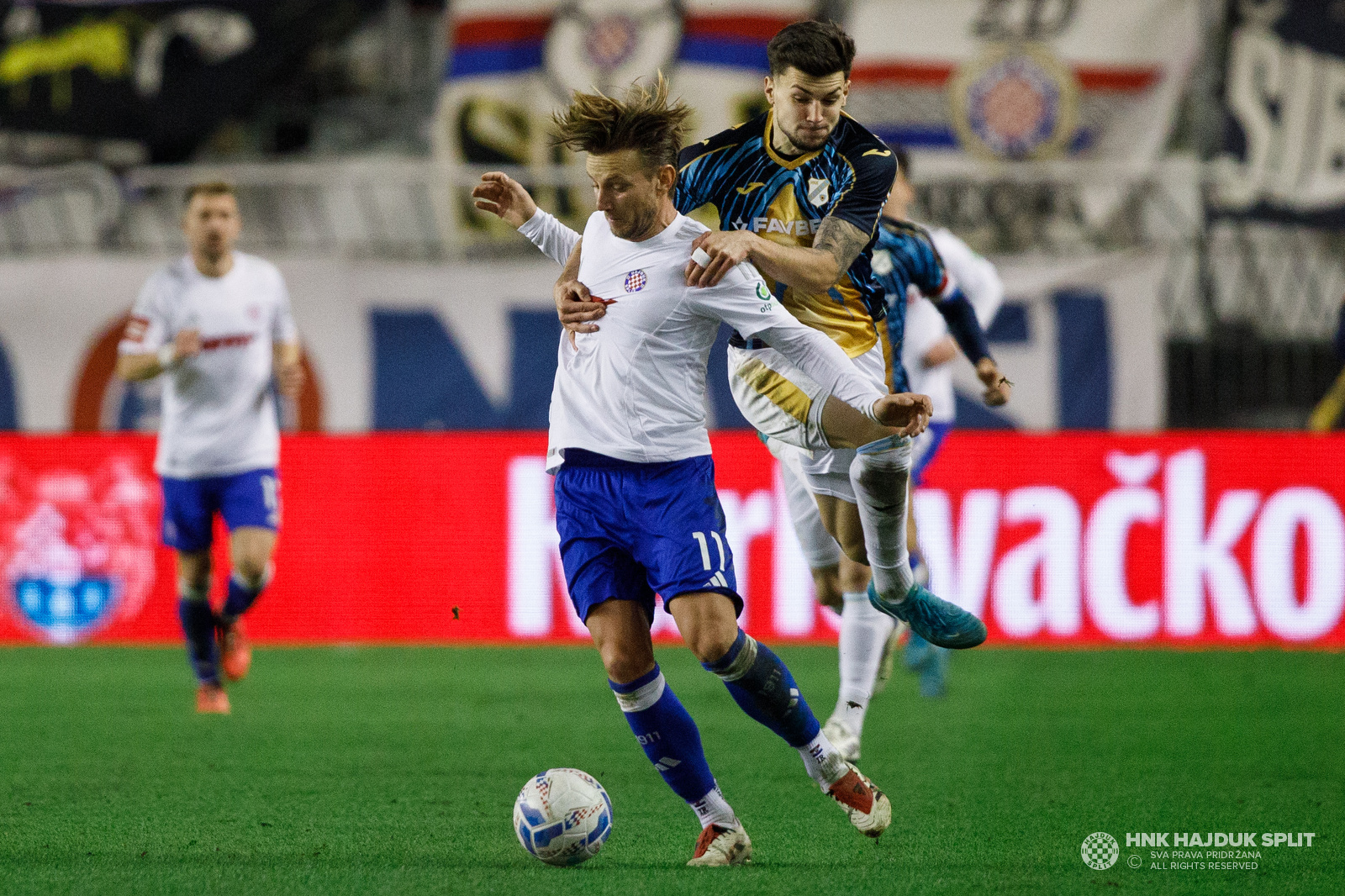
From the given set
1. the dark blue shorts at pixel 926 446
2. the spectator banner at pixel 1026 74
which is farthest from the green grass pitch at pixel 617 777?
the spectator banner at pixel 1026 74

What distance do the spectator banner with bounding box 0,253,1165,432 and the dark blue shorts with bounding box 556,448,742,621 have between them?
7356mm

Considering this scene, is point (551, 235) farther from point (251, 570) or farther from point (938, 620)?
point (251, 570)

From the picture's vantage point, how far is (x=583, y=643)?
36.5ft

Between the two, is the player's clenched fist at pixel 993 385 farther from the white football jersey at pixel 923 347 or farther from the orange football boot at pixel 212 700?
the orange football boot at pixel 212 700

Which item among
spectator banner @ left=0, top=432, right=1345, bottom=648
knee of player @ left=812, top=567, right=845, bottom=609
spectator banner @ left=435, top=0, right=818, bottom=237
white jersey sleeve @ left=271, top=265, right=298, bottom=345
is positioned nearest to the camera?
knee of player @ left=812, top=567, right=845, bottom=609

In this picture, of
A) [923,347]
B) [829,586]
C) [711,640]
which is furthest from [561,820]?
[923,347]

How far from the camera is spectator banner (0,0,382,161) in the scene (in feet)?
49.2

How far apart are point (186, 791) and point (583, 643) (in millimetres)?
5264

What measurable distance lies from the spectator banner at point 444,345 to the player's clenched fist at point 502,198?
7.03m

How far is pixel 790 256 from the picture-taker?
4852 mm

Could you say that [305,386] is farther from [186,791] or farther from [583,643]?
[186,791]

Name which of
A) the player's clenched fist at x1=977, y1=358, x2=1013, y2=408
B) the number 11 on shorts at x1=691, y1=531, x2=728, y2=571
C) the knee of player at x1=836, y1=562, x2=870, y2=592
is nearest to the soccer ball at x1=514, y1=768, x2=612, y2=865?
the number 11 on shorts at x1=691, y1=531, x2=728, y2=571

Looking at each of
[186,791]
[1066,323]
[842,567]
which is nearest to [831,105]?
[842,567]

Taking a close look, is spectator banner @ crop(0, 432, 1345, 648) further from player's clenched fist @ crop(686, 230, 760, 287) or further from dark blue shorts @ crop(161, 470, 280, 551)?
player's clenched fist @ crop(686, 230, 760, 287)
